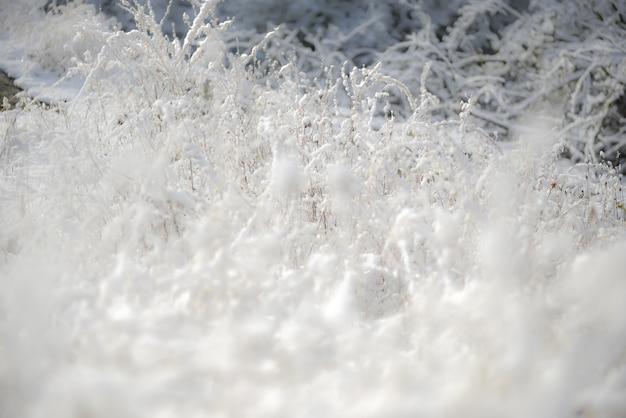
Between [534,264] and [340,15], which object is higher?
[340,15]

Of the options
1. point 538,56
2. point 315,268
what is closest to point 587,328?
point 315,268

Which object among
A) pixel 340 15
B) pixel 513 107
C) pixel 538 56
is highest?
pixel 340 15

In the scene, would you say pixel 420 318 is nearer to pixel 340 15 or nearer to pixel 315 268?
pixel 315 268

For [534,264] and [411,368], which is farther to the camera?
[534,264]

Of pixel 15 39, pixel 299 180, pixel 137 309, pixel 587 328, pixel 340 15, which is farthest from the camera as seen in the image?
pixel 340 15

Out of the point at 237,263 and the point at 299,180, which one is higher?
the point at 299,180

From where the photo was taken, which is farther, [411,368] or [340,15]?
[340,15]

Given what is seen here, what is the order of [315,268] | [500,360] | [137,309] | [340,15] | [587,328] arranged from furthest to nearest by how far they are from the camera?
[340,15] → [587,328] → [315,268] → [137,309] → [500,360]

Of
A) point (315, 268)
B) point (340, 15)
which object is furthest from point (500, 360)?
point (340, 15)

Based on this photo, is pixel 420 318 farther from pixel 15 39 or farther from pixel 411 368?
pixel 15 39
